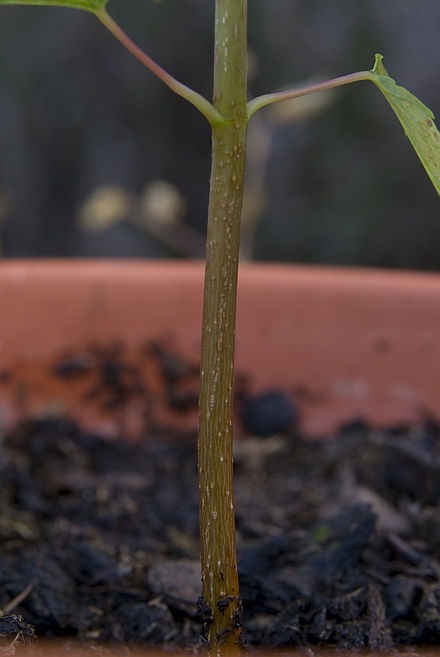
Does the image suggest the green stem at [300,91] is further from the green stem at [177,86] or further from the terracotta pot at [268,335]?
the terracotta pot at [268,335]

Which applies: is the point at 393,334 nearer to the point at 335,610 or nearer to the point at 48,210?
the point at 335,610

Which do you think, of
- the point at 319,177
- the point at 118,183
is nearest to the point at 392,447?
the point at 319,177

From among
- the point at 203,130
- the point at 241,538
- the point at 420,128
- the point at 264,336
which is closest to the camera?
the point at 420,128

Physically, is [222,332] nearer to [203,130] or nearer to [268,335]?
[268,335]

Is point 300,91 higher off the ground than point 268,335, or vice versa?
point 300,91

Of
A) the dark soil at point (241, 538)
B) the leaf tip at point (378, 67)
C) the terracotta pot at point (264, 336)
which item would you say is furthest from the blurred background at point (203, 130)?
the leaf tip at point (378, 67)

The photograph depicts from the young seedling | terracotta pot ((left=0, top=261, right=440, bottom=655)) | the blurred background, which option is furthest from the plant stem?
the blurred background

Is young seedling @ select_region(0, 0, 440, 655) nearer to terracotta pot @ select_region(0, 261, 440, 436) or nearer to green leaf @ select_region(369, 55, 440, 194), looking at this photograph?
green leaf @ select_region(369, 55, 440, 194)

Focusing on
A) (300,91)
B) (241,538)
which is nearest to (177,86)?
(300,91)
